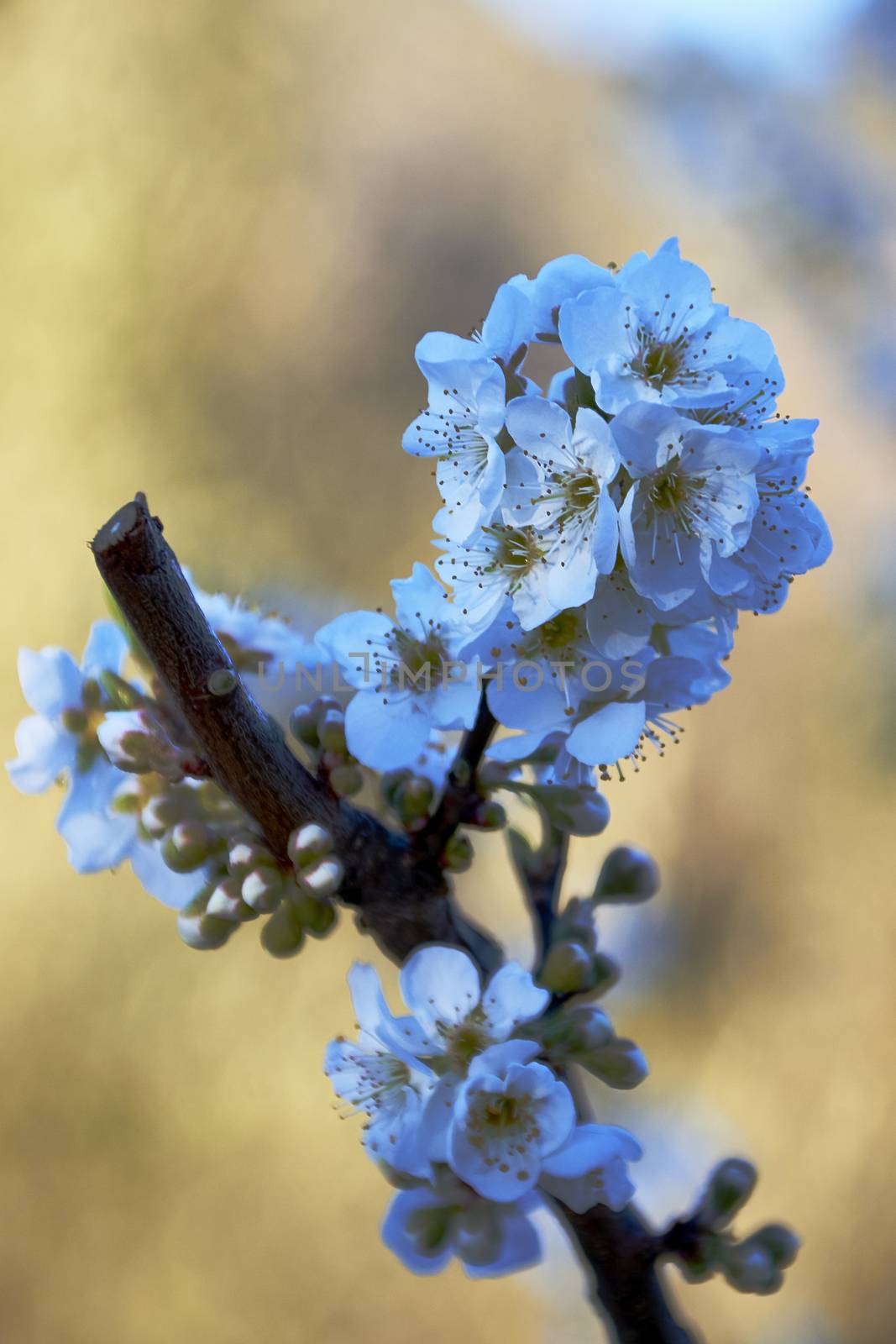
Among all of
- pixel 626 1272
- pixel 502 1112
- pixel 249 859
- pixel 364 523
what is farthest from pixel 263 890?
pixel 364 523

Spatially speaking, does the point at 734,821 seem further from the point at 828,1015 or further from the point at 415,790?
the point at 415,790

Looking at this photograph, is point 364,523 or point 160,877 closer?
point 160,877

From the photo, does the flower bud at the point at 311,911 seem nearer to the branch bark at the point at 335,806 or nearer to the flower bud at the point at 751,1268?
the branch bark at the point at 335,806

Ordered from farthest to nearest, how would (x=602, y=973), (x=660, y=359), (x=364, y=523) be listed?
(x=364, y=523), (x=602, y=973), (x=660, y=359)

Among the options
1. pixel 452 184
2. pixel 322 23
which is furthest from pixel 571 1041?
pixel 322 23

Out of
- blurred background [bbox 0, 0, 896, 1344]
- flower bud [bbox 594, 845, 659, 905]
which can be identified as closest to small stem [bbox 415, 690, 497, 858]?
flower bud [bbox 594, 845, 659, 905]

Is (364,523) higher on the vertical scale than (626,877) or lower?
higher

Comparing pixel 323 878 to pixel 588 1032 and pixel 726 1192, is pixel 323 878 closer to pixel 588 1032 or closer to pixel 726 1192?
pixel 588 1032

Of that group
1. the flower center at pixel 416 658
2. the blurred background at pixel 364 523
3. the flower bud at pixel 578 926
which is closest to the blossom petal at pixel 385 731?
the flower center at pixel 416 658
